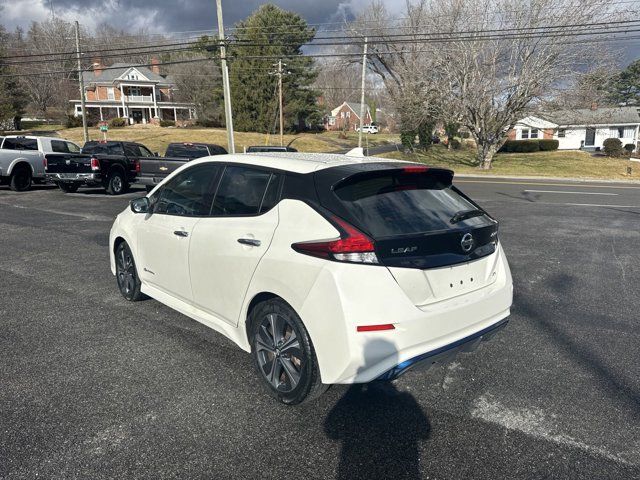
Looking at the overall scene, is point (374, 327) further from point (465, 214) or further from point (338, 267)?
point (465, 214)

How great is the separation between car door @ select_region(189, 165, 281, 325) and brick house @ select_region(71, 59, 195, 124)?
216 feet

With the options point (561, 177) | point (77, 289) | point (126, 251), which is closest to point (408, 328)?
point (126, 251)

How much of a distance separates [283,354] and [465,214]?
5.25 ft

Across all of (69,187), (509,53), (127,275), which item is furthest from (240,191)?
(509,53)

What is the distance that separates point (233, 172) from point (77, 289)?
3223 mm

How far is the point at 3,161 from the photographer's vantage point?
16.0 meters

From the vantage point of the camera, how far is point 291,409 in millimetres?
3172

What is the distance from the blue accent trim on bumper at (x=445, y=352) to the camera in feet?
9.18

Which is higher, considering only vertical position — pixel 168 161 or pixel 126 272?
pixel 168 161

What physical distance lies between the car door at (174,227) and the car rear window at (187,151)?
37.2ft

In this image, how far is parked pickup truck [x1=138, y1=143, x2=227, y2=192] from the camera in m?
15.1

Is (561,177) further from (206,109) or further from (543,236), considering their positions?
(206,109)

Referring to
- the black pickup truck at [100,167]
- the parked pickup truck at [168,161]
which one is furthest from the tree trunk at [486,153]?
the black pickup truck at [100,167]

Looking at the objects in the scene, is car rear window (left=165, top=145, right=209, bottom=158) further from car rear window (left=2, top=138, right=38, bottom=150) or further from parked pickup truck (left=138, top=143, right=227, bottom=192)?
car rear window (left=2, top=138, right=38, bottom=150)
